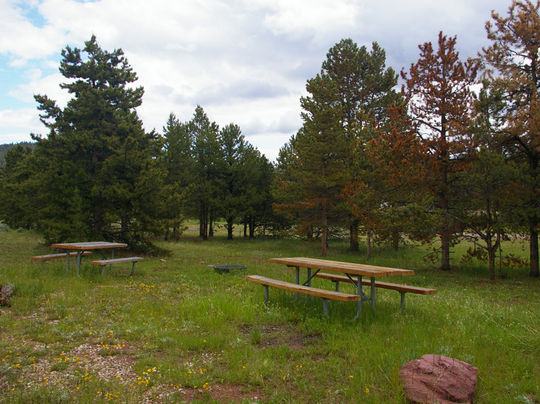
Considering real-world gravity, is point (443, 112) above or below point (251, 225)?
above

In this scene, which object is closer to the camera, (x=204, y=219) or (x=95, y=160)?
(x=95, y=160)

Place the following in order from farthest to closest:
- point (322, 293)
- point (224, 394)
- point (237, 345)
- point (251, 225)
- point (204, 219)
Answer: point (251, 225), point (204, 219), point (322, 293), point (237, 345), point (224, 394)

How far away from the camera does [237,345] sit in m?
5.12

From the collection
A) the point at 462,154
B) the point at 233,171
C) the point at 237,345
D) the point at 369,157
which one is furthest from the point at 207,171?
the point at 237,345

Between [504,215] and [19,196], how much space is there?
2327 cm

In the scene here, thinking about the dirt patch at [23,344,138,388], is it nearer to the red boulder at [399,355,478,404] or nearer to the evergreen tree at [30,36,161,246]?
the red boulder at [399,355,478,404]

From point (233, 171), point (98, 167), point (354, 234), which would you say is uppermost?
point (233, 171)

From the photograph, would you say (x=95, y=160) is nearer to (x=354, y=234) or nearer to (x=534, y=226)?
(x=354, y=234)

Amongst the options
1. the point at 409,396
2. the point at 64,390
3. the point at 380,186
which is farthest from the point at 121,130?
the point at 409,396

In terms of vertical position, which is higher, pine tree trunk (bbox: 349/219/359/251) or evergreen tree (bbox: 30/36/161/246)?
evergreen tree (bbox: 30/36/161/246)

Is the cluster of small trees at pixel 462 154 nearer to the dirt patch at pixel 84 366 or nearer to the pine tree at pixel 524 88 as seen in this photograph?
the pine tree at pixel 524 88

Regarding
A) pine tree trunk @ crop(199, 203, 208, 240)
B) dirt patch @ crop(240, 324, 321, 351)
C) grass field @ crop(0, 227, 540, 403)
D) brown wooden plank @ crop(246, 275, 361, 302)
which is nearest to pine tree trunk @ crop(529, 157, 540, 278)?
grass field @ crop(0, 227, 540, 403)

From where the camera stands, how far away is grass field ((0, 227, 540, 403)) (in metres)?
3.87

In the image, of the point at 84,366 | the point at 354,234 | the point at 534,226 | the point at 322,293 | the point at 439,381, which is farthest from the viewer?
the point at 354,234
